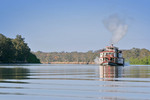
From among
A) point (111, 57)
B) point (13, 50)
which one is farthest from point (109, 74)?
point (13, 50)

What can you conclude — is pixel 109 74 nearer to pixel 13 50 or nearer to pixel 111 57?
pixel 111 57

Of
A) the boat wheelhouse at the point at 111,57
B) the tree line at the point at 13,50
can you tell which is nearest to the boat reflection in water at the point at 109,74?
the boat wheelhouse at the point at 111,57

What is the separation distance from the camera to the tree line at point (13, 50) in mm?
153375

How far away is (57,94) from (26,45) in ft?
602

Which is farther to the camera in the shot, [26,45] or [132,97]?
[26,45]

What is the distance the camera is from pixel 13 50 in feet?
540

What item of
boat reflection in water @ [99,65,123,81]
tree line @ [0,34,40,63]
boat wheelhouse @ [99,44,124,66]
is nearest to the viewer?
boat reflection in water @ [99,65,123,81]

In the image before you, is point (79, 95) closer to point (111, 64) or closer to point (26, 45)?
point (111, 64)

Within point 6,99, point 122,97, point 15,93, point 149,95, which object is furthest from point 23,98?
point 149,95

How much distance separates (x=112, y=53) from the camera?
4136 inches

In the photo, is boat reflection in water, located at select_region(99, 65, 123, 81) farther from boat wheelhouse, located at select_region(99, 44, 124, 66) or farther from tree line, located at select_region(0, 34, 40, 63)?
tree line, located at select_region(0, 34, 40, 63)

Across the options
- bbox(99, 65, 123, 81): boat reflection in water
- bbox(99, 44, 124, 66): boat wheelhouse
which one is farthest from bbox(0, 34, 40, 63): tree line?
bbox(99, 65, 123, 81): boat reflection in water

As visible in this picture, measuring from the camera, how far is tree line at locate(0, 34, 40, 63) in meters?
153

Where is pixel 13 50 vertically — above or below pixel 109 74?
above
